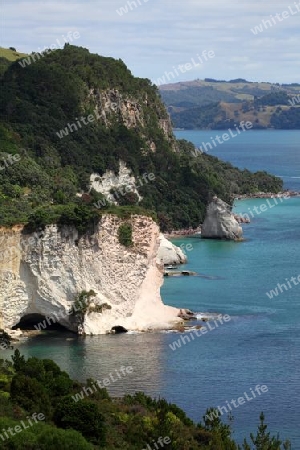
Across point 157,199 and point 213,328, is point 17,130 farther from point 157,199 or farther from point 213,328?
point 213,328

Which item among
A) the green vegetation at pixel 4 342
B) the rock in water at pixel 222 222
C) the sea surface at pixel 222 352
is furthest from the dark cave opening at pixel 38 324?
the rock in water at pixel 222 222

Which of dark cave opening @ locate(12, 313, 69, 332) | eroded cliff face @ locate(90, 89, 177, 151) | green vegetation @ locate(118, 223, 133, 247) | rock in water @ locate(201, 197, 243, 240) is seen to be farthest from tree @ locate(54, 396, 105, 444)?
eroded cliff face @ locate(90, 89, 177, 151)

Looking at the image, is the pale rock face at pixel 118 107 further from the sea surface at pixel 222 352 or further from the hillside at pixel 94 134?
the sea surface at pixel 222 352

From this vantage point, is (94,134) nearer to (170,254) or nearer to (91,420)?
(170,254)

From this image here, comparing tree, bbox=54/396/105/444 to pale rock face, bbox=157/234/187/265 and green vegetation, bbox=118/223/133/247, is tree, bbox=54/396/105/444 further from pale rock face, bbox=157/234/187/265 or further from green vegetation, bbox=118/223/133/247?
pale rock face, bbox=157/234/187/265

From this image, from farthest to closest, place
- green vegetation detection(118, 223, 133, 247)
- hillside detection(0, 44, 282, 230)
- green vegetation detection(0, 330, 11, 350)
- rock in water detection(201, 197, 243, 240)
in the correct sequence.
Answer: rock in water detection(201, 197, 243, 240) → hillside detection(0, 44, 282, 230) → green vegetation detection(118, 223, 133, 247) → green vegetation detection(0, 330, 11, 350)

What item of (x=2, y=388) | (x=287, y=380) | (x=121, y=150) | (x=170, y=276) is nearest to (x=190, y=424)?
(x=2, y=388)

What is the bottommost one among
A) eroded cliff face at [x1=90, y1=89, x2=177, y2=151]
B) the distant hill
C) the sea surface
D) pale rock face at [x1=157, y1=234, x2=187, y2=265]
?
the sea surface
